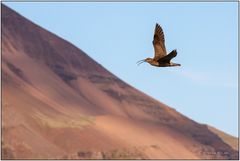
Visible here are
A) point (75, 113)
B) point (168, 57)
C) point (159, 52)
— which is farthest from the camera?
point (75, 113)

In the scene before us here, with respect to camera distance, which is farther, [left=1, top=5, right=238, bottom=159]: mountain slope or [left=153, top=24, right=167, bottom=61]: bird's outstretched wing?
[left=1, top=5, right=238, bottom=159]: mountain slope

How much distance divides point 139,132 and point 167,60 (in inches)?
5327

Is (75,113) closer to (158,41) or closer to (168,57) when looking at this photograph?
(158,41)

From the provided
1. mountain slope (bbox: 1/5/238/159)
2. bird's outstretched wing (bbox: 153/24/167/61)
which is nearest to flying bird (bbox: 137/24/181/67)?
bird's outstretched wing (bbox: 153/24/167/61)

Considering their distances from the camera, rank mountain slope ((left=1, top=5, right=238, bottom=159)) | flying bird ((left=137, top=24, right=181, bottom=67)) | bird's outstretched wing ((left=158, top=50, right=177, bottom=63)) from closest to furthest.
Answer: bird's outstretched wing ((left=158, top=50, right=177, bottom=63)) → flying bird ((left=137, top=24, right=181, bottom=67)) → mountain slope ((left=1, top=5, right=238, bottom=159))

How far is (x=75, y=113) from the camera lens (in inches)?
5906

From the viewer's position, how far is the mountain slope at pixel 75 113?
129 metres

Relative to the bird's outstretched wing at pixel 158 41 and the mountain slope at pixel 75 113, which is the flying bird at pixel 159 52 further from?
the mountain slope at pixel 75 113

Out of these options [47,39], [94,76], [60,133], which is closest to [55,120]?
[60,133]

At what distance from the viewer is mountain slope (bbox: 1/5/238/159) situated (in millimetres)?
128750

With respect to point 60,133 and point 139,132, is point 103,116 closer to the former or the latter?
point 139,132

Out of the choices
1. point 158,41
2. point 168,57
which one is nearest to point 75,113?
point 158,41

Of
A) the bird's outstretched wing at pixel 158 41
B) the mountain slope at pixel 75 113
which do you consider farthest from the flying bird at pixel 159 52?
the mountain slope at pixel 75 113

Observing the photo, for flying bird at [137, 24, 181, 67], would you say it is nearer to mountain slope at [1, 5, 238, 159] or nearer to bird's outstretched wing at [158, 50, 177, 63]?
bird's outstretched wing at [158, 50, 177, 63]
